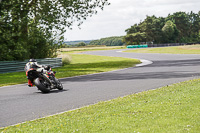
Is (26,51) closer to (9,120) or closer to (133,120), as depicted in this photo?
(9,120)

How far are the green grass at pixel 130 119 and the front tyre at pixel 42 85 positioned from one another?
3.60 meters

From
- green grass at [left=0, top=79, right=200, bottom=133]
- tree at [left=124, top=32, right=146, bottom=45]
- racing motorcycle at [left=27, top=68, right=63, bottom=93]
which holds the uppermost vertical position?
tree at [left=124, top=32, right=146, bottom=45]

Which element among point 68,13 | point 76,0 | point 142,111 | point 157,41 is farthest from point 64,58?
point 157,41

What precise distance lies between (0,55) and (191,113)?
21.3 metres

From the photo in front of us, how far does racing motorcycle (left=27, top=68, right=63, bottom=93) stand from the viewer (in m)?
11.6

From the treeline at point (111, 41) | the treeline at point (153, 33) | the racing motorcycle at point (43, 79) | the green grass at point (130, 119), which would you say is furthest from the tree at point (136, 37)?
the green grass at point (130, 119)

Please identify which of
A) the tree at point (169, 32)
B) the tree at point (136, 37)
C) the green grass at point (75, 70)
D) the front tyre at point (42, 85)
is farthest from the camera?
the tree at point (169, 32)

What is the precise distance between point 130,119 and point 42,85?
5.86m

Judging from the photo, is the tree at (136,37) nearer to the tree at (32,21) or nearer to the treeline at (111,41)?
the treeline at (111,41)

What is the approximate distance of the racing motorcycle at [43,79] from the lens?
37.9 ft

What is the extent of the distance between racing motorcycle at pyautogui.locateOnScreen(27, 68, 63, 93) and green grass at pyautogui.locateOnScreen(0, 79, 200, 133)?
3644 mm

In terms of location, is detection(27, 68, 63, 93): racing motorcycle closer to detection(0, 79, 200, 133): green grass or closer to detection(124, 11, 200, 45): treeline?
detection(0, 79, 200, 133): green grass

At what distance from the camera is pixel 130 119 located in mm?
6434

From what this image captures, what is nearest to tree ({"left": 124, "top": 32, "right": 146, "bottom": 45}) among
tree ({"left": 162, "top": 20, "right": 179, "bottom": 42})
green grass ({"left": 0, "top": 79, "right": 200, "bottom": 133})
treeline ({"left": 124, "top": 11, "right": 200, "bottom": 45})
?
treeline ({"left": 124, "top": 11, "right": 200, "bottom": 45})
